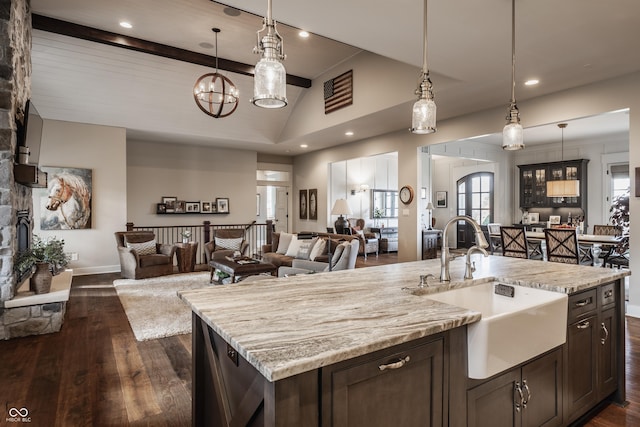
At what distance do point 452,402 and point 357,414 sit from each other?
18.2 inches

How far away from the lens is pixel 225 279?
589cm

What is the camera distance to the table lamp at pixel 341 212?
884cm

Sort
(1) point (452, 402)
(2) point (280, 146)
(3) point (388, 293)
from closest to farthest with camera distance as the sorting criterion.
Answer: (1) point (452, 402) < (3) point (388, 293) < (2) point (280, 146)

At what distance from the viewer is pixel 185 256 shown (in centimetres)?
715

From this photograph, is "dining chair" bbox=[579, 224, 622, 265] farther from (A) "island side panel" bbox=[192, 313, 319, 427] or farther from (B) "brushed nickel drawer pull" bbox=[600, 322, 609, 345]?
(A) "island side panel" bbox=[192, 313, 319, 427]

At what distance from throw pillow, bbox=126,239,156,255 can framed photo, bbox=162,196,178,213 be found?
198cm

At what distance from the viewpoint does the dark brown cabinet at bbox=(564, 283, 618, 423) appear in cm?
194

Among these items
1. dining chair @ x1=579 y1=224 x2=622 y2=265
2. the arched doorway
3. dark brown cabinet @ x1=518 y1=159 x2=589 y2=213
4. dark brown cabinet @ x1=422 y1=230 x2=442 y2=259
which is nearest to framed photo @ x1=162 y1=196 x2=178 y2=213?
dark brown cabinet @ x1=422 y1=230 x2=442 y2=259

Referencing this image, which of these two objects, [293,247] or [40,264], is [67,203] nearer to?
[40,264]

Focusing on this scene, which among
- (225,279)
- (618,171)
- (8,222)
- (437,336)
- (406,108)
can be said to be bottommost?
(225,279)

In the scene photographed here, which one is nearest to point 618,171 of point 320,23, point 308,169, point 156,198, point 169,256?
point 308,169

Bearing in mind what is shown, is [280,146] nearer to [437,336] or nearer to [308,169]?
[308,169]

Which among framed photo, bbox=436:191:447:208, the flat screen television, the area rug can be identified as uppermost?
the flat screen television

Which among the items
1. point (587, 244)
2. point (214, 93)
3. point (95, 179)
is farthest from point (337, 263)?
point (95, 179)
